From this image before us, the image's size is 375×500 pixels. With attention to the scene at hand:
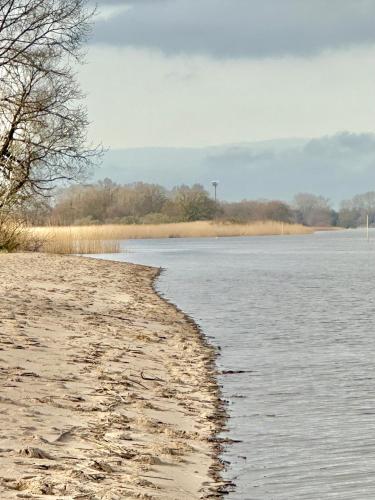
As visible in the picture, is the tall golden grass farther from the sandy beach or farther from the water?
the sandy beach

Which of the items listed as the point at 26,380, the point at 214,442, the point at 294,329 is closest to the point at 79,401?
the point at 26,380

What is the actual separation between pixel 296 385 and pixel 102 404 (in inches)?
115

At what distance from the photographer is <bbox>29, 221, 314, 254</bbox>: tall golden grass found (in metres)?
42.8

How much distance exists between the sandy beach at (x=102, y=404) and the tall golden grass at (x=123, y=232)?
83.2 ft

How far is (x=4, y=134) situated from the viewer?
31.9m

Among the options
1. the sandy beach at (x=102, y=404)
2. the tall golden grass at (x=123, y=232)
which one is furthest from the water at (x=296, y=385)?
the tall golden grass at (x=123, y=232)

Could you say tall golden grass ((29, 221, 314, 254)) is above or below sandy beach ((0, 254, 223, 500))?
above

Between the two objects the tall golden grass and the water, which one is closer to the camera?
the water

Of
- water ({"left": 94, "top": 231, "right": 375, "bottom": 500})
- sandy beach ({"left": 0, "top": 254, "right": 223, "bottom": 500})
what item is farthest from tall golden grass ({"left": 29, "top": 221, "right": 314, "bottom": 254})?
sandy beach ({"left": 0, "top": 254, "right": 223, "bottom": 500})

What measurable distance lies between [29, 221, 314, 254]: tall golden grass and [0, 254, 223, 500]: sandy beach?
83.2 feet

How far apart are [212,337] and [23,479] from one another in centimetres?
998

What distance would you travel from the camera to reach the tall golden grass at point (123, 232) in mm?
42844

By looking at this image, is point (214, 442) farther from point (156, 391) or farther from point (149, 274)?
point (149, 274)

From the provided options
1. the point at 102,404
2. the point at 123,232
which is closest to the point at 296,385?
the point at 102,404
